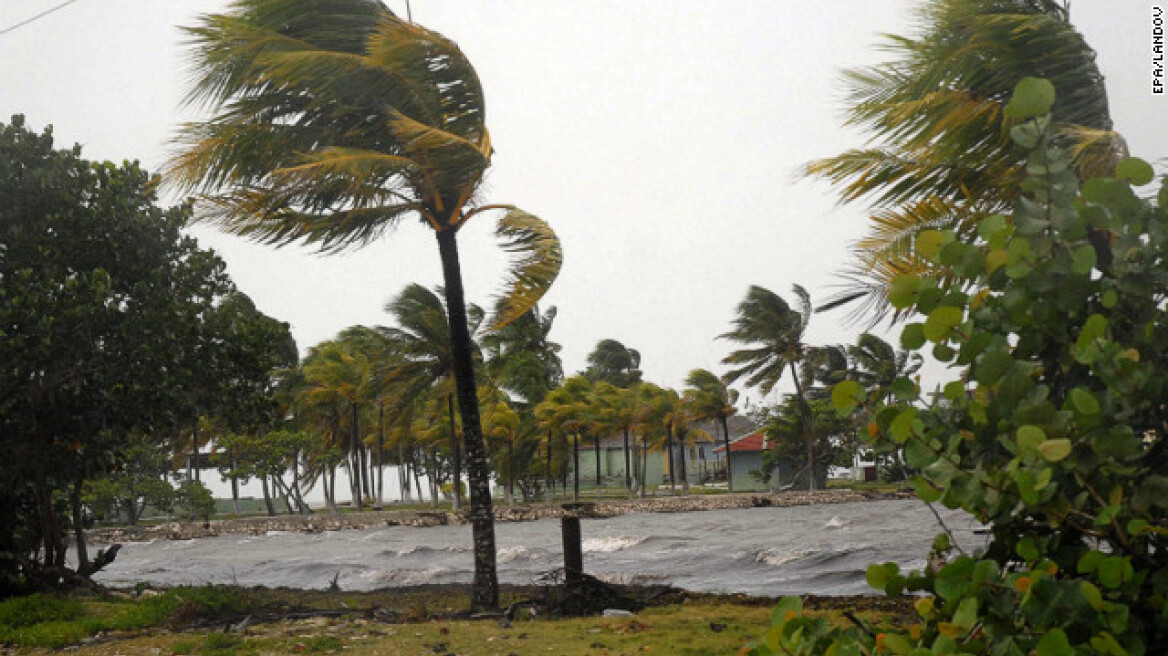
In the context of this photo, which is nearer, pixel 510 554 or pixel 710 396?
pixel 510 554

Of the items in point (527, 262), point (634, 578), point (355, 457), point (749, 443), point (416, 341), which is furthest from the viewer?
point (749, 443)

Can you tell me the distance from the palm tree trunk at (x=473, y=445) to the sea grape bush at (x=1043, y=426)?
30.8 feet

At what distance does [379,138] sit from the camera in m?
11.4

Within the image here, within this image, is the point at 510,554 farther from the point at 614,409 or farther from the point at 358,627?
the point at 614,409

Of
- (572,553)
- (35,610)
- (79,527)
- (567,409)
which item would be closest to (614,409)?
(567,409)

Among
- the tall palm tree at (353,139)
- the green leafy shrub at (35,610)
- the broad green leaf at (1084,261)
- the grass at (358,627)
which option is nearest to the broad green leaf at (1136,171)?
the broad green leaf at (1084,261)

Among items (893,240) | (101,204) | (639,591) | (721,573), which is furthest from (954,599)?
(721,573)

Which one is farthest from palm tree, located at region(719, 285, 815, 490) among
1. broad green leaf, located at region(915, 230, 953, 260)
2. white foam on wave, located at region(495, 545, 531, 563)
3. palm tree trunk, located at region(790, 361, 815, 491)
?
broad green leaf, located at region(915, 230, 953, 260)

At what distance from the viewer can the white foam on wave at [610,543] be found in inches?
890

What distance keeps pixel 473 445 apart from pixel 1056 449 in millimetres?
10264

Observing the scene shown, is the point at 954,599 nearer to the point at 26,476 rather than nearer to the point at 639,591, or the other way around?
the point at 639,591

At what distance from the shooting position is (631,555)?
20.5 metres

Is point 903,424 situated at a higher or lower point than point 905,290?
lower

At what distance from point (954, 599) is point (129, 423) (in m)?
13.2
